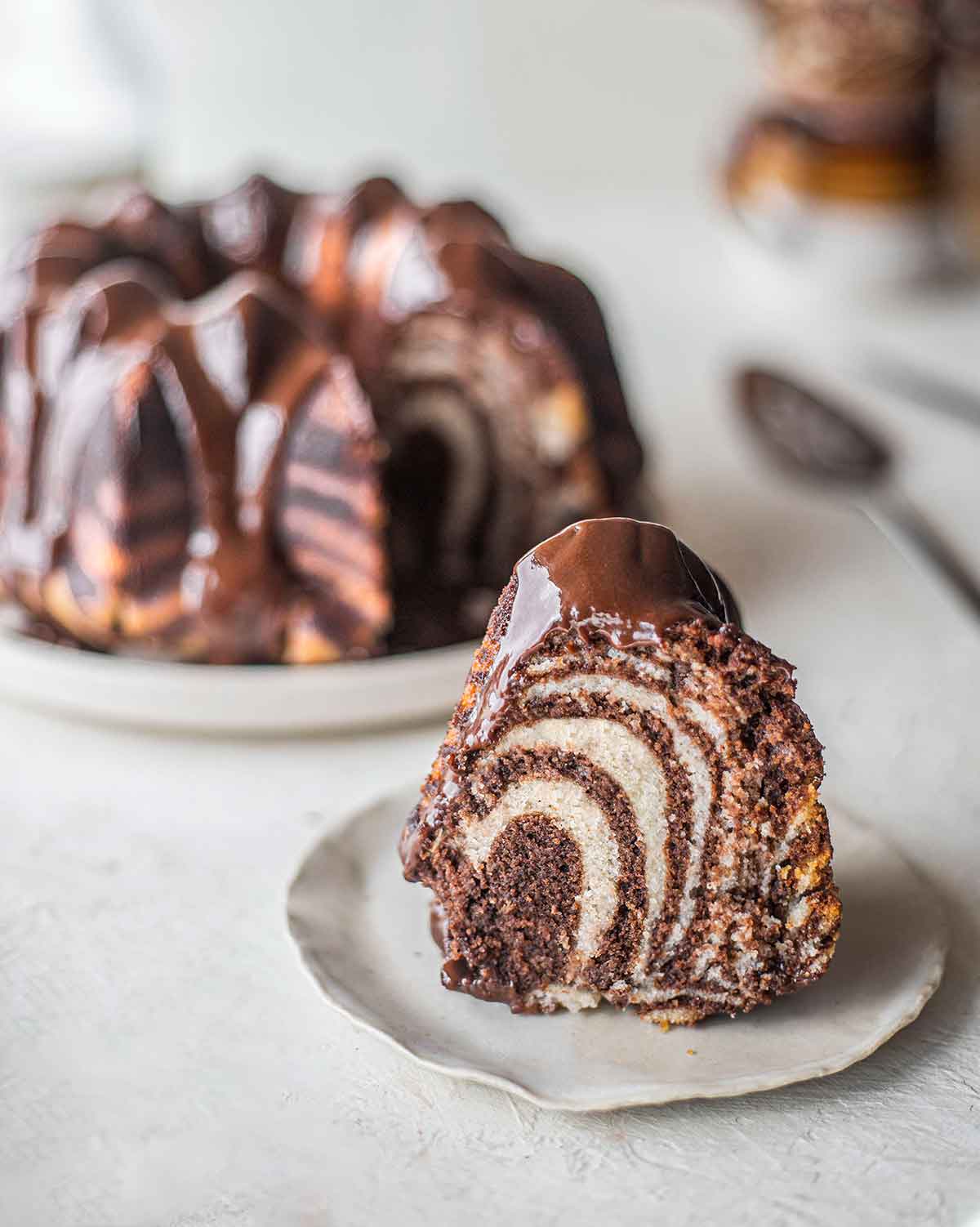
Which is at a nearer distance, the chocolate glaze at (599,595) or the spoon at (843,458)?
the chocolate glaze at (599,595)

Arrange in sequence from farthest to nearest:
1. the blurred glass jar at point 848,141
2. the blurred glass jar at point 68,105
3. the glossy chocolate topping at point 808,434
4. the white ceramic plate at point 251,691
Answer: the blurred glass jar at point 68,105 < the blurred glass jar at point 848,141 < the glossy chocolate topping at point 808,434 < the white ceramic plate at point 251,691

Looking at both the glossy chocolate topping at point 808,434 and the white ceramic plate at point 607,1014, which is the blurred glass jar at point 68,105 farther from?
the white ceramic plate at point 607,1014

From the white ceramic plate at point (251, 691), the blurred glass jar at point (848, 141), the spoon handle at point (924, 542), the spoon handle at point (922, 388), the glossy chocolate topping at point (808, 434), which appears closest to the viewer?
the white ceramic plate at point (251, 691)

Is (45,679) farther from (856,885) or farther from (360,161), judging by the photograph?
(360,161)

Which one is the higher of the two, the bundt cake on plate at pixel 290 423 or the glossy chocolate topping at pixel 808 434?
the bundt cake on plate at pixel 290 423

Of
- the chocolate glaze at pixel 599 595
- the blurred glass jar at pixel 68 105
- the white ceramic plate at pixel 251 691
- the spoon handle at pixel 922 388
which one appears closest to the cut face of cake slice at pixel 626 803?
the chocolate glaze at pixel 599 595

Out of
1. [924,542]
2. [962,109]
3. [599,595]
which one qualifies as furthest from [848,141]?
[599,595]

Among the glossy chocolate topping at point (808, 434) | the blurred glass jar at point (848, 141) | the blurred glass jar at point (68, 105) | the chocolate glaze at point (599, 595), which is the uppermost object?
the chocolate glaze at point (599, 595)
